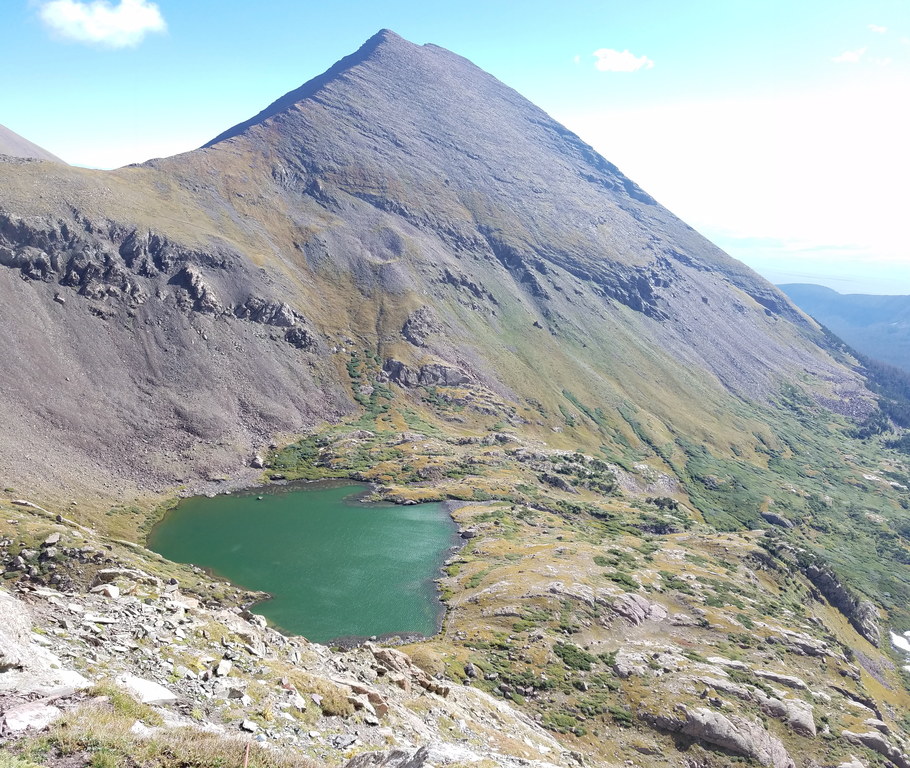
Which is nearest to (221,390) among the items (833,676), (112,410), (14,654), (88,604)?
(112,410)

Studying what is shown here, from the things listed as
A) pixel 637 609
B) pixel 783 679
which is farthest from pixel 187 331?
pixel 783 679

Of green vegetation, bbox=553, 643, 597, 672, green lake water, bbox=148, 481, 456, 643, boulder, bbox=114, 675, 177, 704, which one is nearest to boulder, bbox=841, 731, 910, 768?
green vegetation, bbox=553, 643, 597, 672

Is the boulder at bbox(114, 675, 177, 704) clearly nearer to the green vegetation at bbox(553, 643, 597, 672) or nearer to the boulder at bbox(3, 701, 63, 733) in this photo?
the boulder at bbox(3, 701, 63, 733)

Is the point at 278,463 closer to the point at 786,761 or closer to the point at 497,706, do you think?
the point at 497,706

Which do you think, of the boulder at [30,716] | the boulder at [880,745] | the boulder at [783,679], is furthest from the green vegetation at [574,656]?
the boulder at [30,716]

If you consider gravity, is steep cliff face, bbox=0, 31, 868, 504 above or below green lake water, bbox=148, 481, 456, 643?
above

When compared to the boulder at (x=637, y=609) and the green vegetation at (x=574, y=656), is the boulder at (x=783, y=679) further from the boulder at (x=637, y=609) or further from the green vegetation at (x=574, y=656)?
the green vegetation at (x=574, y=656)

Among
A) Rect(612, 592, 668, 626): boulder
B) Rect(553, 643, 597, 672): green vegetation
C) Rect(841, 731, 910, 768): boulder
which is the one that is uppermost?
Rect(553, 643, 597, 672): green vegetation
